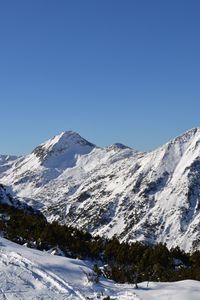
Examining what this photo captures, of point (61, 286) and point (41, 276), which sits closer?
point (61, 286)

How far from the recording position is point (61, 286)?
1662 centimetres

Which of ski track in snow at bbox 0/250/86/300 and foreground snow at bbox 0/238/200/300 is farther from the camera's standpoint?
ski track in snow at bbox 0/250/86/300

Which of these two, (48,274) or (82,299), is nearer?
(82,299)

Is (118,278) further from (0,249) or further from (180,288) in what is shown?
(0,249)

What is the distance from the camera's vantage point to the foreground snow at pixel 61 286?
1574cm

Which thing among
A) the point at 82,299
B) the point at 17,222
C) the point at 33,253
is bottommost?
the point at 82,299

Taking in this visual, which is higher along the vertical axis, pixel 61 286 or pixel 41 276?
pixel 41 276

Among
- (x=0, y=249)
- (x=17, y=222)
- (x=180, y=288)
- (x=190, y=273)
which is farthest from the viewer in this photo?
(x=17, y=222)

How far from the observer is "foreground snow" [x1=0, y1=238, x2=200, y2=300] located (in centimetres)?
1574

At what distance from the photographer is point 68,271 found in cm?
1914

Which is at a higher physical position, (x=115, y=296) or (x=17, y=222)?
(x=17, y=222)

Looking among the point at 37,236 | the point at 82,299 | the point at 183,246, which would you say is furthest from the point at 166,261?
the point at 183,246

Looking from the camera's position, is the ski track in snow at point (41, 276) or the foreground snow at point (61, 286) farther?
the ski track in snow at point (41, 276)

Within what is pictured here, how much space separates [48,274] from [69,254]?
47.3 ft
